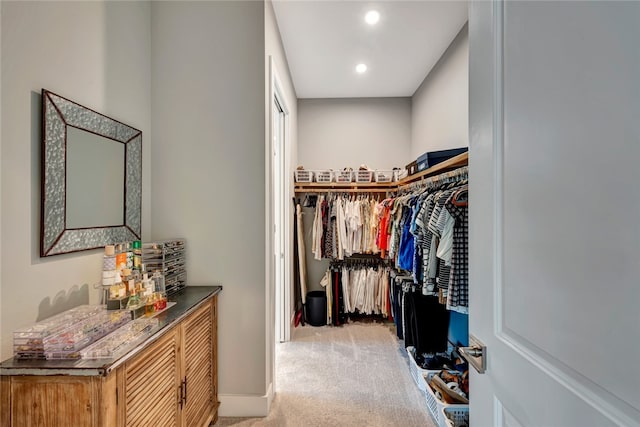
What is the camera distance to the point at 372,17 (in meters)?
2.52

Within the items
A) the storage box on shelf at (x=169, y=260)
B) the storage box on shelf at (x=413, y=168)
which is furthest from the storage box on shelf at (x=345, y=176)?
the storage box on shelf at (x=169, y=260)

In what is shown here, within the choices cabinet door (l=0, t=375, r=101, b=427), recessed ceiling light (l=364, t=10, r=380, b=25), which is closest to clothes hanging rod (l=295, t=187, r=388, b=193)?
recessed ceiling light (l=364, t=10, r=380, b=25)

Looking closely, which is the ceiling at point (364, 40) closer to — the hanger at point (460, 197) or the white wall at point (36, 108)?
the white wall at point (36, 108)


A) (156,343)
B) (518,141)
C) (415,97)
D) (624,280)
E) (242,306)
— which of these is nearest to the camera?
(624,280)

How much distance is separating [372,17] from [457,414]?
9.16 feet

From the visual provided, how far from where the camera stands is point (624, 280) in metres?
0.47

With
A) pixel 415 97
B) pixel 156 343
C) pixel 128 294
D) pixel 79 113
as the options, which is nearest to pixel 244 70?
pixel 79 113

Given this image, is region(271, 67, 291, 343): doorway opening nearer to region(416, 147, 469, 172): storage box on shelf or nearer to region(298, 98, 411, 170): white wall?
region(298, 98, 411, 170): white wall

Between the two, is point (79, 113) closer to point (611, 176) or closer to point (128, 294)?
point (128, 294)

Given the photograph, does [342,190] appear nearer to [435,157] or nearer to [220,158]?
[435,157]

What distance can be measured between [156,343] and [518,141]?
1.49 m

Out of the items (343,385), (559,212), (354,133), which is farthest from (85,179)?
(354,133)

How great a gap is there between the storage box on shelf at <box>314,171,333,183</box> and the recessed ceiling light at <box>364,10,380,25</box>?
1.73m

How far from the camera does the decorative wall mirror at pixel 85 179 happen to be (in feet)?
4.33
